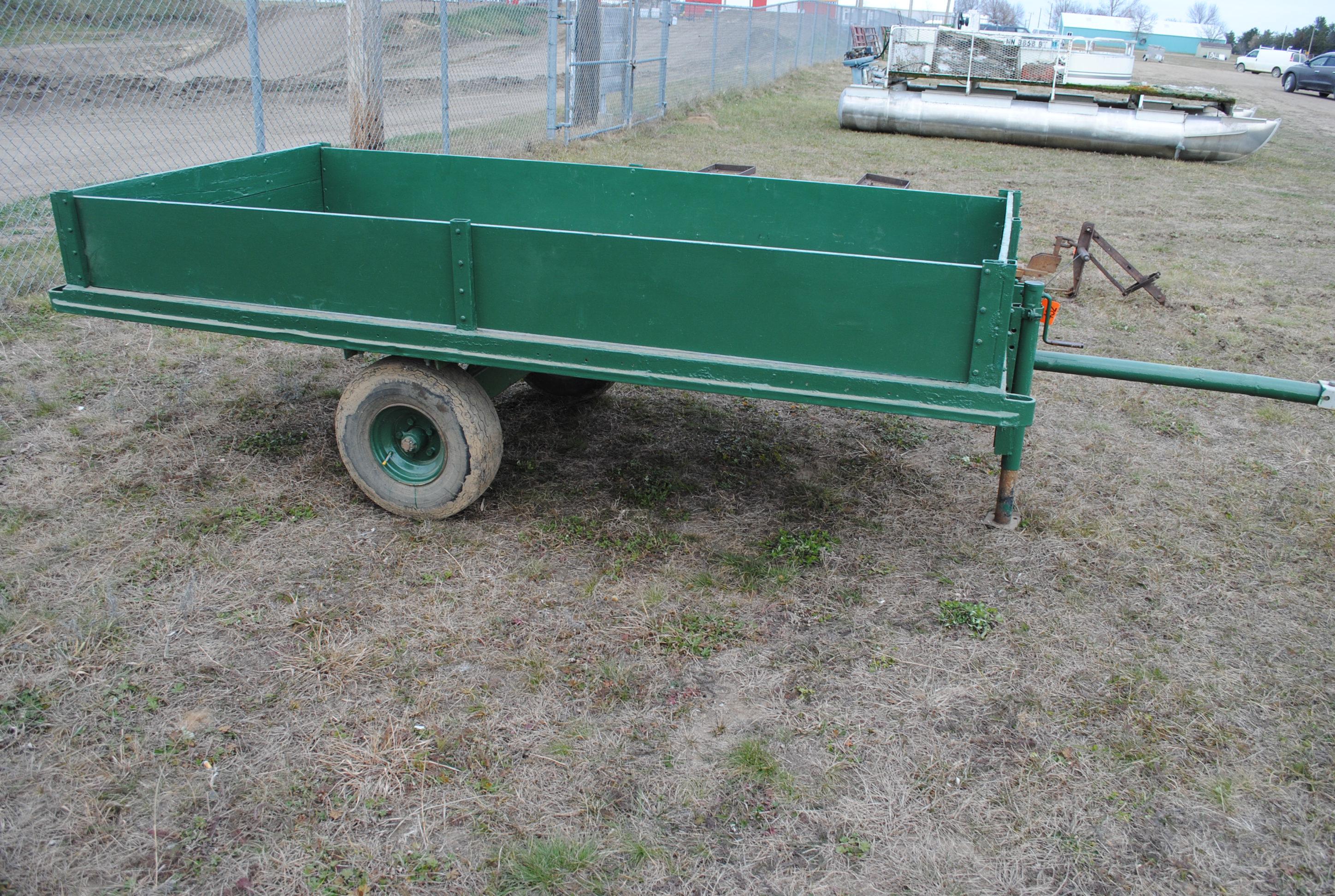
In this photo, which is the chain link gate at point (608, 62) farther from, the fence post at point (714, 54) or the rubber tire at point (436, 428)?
the rubber tire at point (436, 428)

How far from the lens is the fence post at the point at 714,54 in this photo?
19.6 meters

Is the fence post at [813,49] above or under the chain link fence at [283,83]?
above

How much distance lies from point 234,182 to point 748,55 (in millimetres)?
19664

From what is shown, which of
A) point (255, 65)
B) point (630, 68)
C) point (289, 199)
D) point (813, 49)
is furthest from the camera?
point (813, 49)

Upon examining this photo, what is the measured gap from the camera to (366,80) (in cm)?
883

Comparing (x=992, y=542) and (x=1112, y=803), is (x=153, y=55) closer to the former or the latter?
(x=992, y=542)

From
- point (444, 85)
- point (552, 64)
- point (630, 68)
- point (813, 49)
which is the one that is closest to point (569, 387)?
point (444, 85)

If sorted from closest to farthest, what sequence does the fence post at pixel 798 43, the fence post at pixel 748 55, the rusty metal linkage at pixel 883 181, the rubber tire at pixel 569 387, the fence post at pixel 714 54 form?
the rubber tire at pixel 569 387 < the rusty metal linkage at pixel 883 181 < the fence post at pixel 714 54 < the fence post at pixel 748 55 < the fence post at pixel 798 43

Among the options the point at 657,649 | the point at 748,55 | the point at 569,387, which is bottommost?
the point at 657,649

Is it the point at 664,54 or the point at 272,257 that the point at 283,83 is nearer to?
the point at 664,54

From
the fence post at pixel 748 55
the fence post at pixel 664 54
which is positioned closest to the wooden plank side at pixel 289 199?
the fence post at pixel 664 54

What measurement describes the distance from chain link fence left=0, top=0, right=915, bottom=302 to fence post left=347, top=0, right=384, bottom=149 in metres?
0.01

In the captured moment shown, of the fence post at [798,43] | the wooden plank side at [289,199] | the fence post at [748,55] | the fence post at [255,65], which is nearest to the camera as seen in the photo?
the wooden plank side at [289,199]

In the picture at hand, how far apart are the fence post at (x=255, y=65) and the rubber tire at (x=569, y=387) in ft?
11.9
